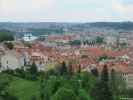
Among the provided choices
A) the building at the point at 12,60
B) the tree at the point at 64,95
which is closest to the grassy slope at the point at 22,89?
the tree at the point at 64,95

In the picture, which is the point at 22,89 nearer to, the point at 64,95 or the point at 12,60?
the point at 64,95

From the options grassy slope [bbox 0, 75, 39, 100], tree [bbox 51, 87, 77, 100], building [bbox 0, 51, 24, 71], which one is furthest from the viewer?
building [bbox 0, 51, 24, 71]

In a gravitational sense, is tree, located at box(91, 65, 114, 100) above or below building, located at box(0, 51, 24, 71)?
above

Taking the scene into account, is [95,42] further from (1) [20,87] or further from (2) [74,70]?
(1) [20,87]

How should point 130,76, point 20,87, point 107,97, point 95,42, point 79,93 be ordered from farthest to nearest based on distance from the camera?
point 95,42 → point 130,76 → point 20,87 → point 107,97 → point 79,93

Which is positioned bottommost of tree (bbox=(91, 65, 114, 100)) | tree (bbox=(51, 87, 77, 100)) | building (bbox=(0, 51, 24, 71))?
building (bbox=(0, 51, 24, 71))

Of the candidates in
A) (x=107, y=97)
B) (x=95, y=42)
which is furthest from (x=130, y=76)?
(x=95, y=42)

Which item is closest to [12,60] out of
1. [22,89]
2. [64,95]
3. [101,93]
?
[22,89]

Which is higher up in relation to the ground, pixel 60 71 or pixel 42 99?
pixel 42 99

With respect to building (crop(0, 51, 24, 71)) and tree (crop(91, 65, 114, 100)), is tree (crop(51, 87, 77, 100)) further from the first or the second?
building (crop(0, 51, 24, 71))

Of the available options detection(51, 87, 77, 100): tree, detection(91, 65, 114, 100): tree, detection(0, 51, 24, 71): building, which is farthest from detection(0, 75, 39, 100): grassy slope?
detection(0, 51, 24, 71): building

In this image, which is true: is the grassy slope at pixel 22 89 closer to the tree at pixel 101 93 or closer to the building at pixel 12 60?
the tree at pixel 101 93
